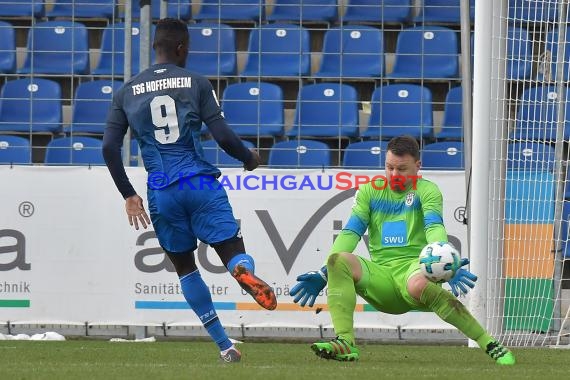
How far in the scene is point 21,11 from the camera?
48.2 ft

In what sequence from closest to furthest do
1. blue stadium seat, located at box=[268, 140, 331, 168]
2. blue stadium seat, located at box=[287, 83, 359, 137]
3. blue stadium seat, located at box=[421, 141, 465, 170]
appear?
blue stadium seat, located at box=[268, 140, 331, 168], blue stadium seat, located at box=[421, 141, 465, 170], blue stadium seat, located at box=[287, 83, 359, 137]

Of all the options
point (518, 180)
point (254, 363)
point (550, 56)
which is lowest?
point (254, 363)

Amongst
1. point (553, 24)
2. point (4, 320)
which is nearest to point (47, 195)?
point (4, 320)

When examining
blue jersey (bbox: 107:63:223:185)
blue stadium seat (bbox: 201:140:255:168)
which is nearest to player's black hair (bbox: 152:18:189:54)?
blue jersey (bbox: 107:63:223:185)

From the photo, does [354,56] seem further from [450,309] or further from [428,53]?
[450,309]

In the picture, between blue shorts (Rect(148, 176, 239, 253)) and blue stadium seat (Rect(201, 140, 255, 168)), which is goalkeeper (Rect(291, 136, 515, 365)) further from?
blue stadium seat (Rect(201, 140, 255, 168))

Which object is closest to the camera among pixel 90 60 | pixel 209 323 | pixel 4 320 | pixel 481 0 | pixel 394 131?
pixel 209 323

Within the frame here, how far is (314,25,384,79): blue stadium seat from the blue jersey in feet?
22.6

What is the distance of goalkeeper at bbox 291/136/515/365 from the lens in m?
7.03

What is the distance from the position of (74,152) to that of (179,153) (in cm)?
608

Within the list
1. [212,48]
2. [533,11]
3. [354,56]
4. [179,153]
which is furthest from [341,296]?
[212,48]

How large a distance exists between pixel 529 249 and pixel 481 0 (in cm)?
210

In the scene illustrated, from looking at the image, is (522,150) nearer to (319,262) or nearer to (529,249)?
(529,249)

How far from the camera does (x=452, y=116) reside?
13.6 meters
